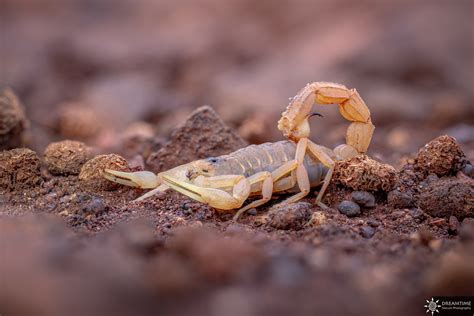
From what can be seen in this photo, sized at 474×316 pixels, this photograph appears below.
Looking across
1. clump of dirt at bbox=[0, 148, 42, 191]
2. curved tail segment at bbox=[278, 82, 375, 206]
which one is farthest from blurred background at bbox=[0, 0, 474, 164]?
clump of dirt at bbox=[0, 148, 42, 191]

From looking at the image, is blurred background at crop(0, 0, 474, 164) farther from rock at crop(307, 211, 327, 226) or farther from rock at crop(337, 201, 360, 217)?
rock at crop(307, 211, 327, 226)

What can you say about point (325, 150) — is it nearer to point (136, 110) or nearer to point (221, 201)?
point (221, 201)

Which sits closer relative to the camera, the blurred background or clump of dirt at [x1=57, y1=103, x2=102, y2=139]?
clump of dirt at [x1=57, y1=103, x2=102, y2=139]

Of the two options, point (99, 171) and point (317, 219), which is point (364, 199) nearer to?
point (317, 219)

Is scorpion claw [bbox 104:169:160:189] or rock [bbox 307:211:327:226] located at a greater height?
scorpion claw [bbox 104:169:160:189]

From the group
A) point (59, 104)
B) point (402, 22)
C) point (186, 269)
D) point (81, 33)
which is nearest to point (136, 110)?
point (59, 104)

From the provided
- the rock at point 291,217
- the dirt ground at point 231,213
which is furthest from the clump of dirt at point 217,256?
the rock at point 291,217

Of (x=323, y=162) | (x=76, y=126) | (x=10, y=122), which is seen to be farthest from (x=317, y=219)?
(x=76, y=126)
